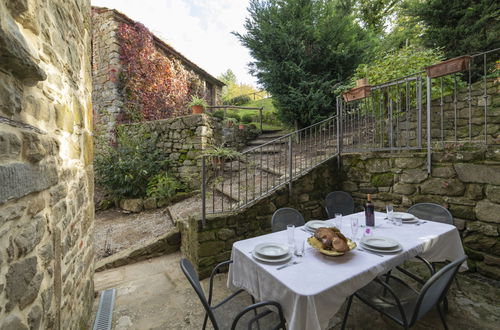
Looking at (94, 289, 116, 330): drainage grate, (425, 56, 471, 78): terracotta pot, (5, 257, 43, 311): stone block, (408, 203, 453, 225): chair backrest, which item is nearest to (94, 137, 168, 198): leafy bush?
(94, 289, 116, 330): drainage grate

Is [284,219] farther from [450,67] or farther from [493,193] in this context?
[450,67]

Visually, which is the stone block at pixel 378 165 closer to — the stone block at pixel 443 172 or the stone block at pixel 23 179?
the stone block at pixel 443 172

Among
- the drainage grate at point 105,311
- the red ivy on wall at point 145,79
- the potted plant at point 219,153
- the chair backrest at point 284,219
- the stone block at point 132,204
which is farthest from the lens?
the red ivy on wall at point 145,79

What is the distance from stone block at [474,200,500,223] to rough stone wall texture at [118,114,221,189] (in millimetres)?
4392

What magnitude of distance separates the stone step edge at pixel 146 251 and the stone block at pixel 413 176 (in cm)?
339

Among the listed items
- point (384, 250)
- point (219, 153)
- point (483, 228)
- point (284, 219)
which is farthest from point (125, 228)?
point (483, 228)

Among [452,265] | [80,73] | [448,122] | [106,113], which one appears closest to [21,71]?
[80,73]

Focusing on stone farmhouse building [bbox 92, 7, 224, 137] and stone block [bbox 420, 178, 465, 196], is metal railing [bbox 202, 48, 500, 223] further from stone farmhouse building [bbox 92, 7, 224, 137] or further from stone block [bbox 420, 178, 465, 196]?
stone farmhouse building [bbox 92, 7, 224, 137]

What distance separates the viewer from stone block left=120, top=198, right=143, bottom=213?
4742 millimetres

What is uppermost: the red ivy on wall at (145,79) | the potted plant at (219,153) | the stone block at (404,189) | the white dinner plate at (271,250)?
the red ivy on wall at (145,79)

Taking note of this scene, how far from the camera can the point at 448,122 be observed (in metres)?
4.75

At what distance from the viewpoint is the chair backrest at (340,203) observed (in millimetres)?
3467

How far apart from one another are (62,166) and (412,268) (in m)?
3.76

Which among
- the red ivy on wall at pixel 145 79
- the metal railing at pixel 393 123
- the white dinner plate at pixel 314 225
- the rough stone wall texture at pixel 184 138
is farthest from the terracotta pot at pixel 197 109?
the white dinner plate at pixel 314 225
